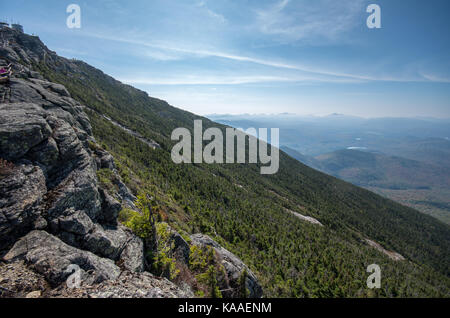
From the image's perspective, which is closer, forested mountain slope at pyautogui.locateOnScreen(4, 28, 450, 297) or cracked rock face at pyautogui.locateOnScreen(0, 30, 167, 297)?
cracked rock face at pyautogui.locateOnScreen(0, 30, 167, 297)

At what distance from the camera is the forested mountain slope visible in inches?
1510

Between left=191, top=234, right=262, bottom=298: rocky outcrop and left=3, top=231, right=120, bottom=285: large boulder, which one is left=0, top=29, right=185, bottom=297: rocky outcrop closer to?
left=3, top=231, right=120, bottom=285: large boulder

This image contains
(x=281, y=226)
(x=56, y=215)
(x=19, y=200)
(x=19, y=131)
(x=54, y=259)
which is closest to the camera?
(x=54, y=259)

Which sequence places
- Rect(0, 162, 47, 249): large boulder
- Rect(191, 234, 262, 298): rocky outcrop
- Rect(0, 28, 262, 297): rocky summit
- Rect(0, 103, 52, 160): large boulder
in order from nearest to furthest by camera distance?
Rect(0, 28, 262, 297): rocky summit
Rect(0, 162, 47, 249): large boulder
Rect(0, 103, 52, 160): large boulder
Rect(191, 234, 262, 298): rocky outcrop

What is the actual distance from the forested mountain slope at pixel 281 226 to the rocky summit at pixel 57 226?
21.7 feet

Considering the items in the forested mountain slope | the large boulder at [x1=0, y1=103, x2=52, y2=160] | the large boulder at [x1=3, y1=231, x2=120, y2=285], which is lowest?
the forested mountain slope

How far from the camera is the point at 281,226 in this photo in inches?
2452

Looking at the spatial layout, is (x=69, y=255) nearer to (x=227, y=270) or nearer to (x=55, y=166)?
(x=55, y=166)

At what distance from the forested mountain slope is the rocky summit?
6.61m

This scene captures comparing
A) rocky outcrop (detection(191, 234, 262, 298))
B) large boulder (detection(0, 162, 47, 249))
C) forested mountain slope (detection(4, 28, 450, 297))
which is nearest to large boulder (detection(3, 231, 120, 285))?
large boulder (detection(0, 162, 47, 249))

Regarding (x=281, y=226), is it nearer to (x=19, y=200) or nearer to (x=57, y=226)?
(x=57, y=226)

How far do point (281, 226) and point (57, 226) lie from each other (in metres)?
62.6

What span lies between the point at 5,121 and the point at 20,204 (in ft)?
20.5

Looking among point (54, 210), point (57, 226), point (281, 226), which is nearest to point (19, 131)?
point (54, 210)
